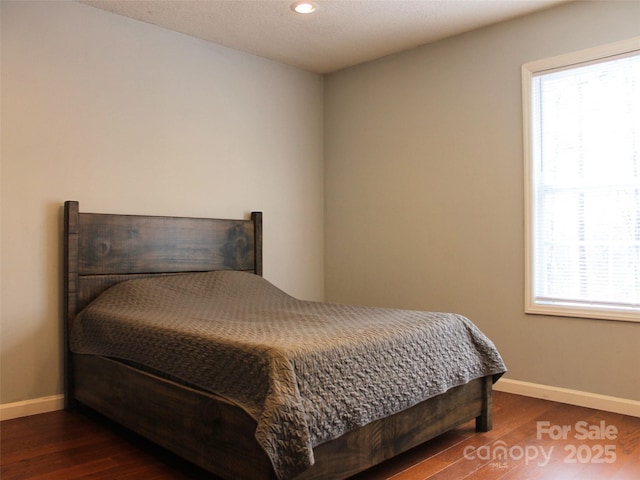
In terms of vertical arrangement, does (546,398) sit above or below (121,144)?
below

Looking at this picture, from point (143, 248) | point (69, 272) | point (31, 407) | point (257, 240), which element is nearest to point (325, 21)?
point (257, 240)

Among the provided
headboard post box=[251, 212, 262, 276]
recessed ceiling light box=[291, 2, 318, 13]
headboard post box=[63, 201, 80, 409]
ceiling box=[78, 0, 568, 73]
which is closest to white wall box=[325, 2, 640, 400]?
ceiling box=[78, 0, 568, 73]

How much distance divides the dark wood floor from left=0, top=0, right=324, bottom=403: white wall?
0.48m

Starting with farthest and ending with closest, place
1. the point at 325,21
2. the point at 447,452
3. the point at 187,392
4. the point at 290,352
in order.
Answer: the point at 325,21 < the point at 447,452 < the point at 187,392 < the point at 290,352

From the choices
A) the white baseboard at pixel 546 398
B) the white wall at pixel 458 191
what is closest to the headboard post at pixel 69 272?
the white baseboard at pixel 546 398

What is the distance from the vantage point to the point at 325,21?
339cm

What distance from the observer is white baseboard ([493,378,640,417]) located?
2894 mm

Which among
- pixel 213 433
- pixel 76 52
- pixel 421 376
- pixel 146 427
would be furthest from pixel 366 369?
pixel 76 52

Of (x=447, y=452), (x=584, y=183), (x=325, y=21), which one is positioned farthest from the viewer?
(x=325, y=21)

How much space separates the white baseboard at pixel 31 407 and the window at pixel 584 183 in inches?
109

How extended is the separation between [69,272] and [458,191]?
7.93ft

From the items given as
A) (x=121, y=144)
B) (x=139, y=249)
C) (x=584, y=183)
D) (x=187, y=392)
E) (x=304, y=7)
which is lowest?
(x=187, y=392)

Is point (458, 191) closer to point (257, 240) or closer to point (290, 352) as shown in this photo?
point (257, 240)

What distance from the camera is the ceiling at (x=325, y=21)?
314 cm
